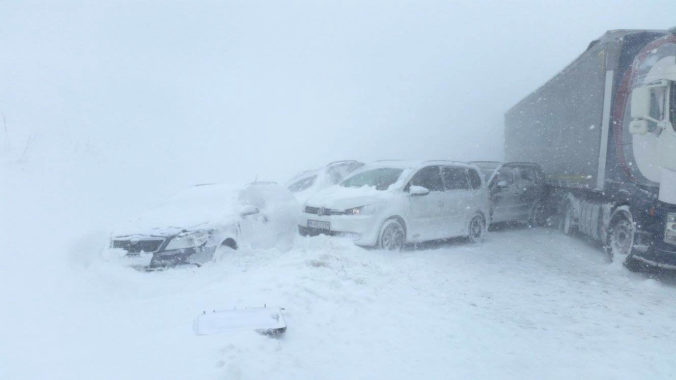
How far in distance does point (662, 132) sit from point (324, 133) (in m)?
24.0

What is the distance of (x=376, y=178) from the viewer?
32.6ft

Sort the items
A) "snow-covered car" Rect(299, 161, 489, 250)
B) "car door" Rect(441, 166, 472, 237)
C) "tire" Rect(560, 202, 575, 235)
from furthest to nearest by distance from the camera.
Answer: "tire" Rect(560, 202, 575, 235)
"car door" Rect(441, 166, 472, 237)
"snow-covered car" Rect(299, 161, 489, 250)

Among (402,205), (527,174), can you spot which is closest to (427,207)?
(402,205)

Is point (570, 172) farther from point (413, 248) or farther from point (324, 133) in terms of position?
point (324, 133)

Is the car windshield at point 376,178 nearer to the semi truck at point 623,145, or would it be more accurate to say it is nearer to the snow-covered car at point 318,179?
the snow-covered car at point 318,179

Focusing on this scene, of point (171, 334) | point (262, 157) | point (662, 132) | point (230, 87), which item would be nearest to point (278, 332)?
point (171, 334)

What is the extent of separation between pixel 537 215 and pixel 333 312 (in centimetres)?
1033

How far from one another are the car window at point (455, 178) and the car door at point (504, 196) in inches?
83.1

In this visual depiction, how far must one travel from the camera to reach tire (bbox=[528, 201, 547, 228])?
45.4 feet

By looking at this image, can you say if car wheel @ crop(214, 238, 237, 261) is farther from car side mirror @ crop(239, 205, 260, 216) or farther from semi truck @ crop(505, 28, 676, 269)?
semi truck @ crop(505, 28, 676, 269)

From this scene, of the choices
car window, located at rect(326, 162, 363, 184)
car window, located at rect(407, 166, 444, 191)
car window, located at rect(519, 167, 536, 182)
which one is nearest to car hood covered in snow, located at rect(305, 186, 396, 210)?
car window, located at rect(407, 166, 444, 191)

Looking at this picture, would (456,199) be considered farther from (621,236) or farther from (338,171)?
(338,171)

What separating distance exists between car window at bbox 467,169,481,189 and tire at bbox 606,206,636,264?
285 cm

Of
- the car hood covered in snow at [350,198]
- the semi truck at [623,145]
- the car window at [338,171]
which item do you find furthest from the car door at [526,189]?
the car hood covered in snow at [350,198]
